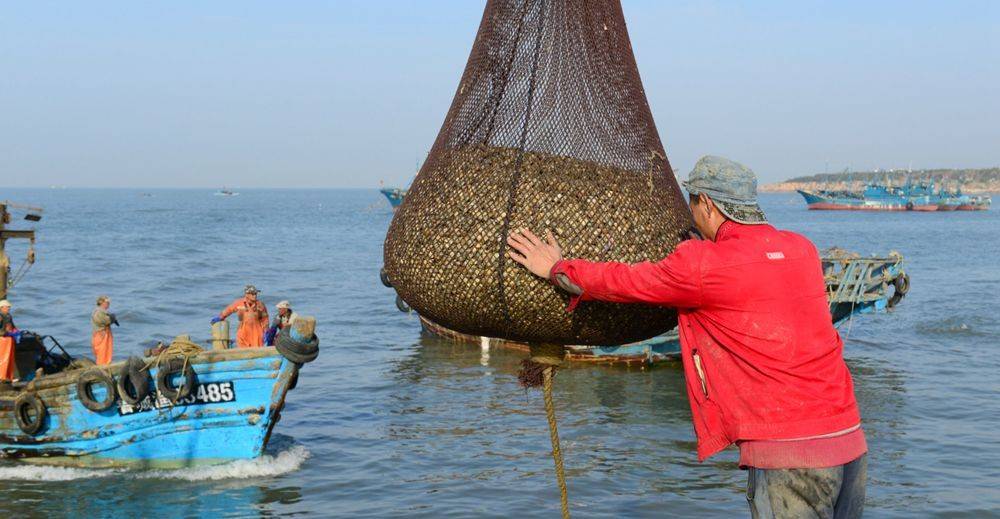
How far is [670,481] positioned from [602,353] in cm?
652

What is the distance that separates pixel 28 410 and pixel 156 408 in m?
1.60

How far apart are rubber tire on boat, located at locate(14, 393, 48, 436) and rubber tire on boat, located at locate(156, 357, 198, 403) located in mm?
1606

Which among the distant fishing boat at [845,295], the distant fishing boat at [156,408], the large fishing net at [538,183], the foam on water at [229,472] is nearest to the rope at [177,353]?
the distant fishing boat at [156,408]

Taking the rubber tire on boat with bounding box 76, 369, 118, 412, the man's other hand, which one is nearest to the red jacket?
the man's other hand

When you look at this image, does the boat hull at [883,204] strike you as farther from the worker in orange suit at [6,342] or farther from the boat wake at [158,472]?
the worker in orange suit at [6,342]

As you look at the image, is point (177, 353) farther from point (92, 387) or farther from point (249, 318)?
point (249, 318)

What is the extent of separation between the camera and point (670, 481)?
12.5m

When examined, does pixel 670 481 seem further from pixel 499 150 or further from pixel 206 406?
pixel 499 150

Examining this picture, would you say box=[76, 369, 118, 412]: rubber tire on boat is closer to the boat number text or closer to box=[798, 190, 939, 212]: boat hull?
the boat number text

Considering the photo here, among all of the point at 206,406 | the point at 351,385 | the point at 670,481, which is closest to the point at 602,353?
the point at 351,385

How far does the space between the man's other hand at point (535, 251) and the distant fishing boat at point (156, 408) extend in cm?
749

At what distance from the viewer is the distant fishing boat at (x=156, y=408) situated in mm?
11586

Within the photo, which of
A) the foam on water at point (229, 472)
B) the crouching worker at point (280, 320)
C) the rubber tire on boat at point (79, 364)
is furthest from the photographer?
the crouching worker at point (280, 320)

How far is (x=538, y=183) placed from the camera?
4137mm
